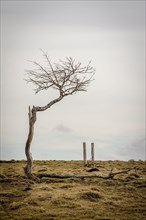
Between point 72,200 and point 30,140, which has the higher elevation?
point 30,140

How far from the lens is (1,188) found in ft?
59.8

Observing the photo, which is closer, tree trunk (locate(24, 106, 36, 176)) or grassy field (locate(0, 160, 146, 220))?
grassy field (locate(0, 160, 146, 220))

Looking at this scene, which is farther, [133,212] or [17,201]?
[17,201]

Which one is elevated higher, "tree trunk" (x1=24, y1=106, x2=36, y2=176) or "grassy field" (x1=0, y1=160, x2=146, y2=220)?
"tree trunk" (x1=24, y1=106, x2=36, y2=176)

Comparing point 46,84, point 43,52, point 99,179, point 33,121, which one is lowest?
point 99,179

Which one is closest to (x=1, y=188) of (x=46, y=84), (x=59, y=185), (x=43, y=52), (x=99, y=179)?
(x=59, y=185)

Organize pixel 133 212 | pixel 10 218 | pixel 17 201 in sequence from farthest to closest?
pixel 17 201 < pixel 133 212 < pixel 10 218

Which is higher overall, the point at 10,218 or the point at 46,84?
the point at 46,84

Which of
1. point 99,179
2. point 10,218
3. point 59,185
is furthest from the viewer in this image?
point 99,179

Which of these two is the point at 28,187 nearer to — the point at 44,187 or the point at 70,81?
the point at 44,187

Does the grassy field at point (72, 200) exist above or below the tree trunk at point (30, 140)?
below

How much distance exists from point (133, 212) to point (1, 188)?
317 inches

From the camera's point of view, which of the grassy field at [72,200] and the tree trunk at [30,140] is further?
the tree trunk at [30,140]

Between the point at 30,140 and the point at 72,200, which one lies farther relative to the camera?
the point at 30,140
